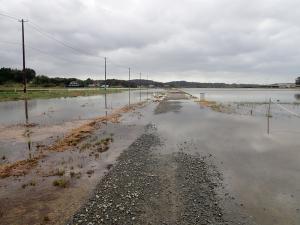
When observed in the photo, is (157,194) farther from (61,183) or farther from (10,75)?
(10,75)

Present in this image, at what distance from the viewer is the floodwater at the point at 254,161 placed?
29.9 ft

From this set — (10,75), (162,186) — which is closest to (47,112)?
(162,186)

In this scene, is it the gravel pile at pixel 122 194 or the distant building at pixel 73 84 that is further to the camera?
the distant building at pixel 73 84

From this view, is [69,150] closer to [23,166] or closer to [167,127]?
[23,166]

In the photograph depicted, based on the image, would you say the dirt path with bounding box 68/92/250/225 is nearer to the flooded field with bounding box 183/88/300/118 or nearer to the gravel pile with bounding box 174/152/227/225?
the gravel pile with bounding box 174/152/227/225

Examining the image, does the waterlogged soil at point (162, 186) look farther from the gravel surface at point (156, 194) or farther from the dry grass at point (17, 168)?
the dry grass at point (17, 168)

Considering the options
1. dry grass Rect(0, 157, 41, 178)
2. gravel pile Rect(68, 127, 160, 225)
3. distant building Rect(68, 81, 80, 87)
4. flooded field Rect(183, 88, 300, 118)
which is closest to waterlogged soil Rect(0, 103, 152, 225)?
dry grass Rect(0, 157, 41, 178)

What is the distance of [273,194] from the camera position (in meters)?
10.3

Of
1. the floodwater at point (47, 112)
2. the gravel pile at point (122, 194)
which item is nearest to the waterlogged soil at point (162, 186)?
the gravel pile at point (122, 194)

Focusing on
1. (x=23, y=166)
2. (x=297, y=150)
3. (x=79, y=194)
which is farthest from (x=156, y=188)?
(x=297, y=150)

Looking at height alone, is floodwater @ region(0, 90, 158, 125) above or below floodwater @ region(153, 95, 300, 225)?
above

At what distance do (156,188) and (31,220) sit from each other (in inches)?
161

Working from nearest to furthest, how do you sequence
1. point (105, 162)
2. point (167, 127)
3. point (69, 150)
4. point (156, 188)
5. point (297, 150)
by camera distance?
1. point (156, 188)
2. point (105, 162)
3. point (69, 150)
4. point (297, 150)
5. point (167, 127)

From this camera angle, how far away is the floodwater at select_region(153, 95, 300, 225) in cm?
912
